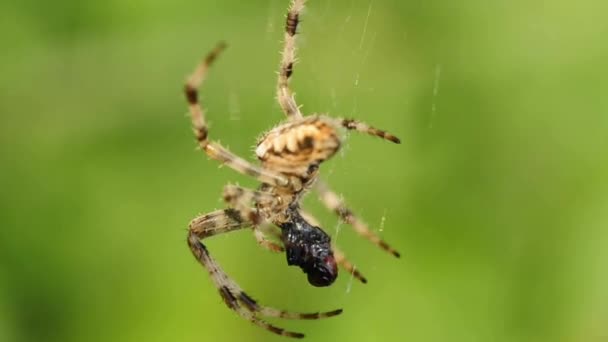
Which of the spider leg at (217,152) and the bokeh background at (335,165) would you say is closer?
the spider leg at (217,152)

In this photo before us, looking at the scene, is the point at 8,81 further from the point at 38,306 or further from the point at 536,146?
the point at 536,146

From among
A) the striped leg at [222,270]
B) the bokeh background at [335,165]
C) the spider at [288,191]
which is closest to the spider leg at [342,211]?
the spider at [288,191]

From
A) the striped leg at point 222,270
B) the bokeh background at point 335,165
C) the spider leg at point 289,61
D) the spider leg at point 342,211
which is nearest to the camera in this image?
the spider leg at point 342,211

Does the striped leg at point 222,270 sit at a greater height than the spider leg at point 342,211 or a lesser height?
lesser

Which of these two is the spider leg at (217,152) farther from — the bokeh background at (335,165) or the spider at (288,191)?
the bokeh background at (335,165)

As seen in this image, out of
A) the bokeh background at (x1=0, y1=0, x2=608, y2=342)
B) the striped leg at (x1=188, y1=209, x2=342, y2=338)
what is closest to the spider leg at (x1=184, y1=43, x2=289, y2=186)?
the striped leg at (x1=188, y1=209, x2=342, y2=338)

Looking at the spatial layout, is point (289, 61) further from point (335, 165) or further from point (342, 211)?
point (335, 165)

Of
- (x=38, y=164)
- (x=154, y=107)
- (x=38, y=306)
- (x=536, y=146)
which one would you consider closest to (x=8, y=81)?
(x=38, y=164)
